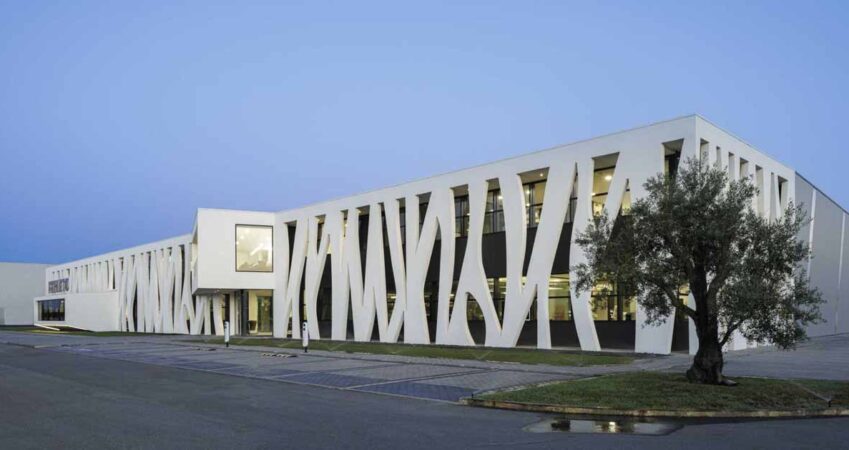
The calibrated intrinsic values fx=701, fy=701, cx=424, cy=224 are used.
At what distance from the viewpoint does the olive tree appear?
46.5 feet

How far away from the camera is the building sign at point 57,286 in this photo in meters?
91.8

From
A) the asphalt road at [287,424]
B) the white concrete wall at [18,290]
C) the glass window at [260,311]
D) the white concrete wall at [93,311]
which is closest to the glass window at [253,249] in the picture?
the glass window at [260,311]

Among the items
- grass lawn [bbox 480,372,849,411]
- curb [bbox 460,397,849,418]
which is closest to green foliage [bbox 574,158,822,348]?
grass lawn [bbox 480,372,849,411]

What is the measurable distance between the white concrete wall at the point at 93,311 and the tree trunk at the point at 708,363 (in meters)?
69.9

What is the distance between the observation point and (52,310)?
84.6 metres

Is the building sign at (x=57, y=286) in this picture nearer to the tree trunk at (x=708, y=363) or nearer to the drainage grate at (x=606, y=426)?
the tree trunk at (x=708, y=363)

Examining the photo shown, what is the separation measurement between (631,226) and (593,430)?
6019mm

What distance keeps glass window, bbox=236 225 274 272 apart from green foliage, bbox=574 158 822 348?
34.9 m

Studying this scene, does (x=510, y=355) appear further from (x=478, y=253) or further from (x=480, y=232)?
(x=480, y=232)

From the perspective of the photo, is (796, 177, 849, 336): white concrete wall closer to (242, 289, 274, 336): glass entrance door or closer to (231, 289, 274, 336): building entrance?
(231, 289, 274, 336): building entrance

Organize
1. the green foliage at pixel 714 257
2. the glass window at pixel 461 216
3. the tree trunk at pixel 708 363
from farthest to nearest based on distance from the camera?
the glass window at pixel 461 216 < the tree trunk at pixel 708 363 < the green foliage at pixel 714 257

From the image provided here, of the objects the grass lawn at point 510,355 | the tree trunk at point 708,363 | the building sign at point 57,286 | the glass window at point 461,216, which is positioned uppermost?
the glass window at point 461,216

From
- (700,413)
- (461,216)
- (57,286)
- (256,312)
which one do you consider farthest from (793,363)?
(57,286)

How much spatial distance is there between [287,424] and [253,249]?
37.4 m
